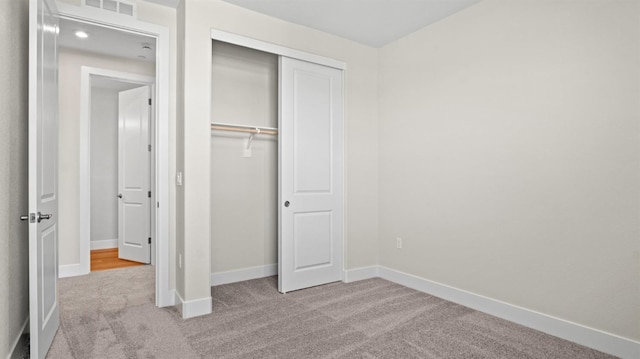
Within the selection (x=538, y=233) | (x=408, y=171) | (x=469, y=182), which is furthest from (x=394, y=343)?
(x=408, y=171)

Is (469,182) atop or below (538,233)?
atop

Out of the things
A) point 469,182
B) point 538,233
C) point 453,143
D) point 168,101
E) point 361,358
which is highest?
point 168,101

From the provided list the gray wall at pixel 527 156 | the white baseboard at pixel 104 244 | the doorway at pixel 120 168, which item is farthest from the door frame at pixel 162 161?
the white baseboard at pixel 104 244

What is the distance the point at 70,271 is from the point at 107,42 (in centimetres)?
266

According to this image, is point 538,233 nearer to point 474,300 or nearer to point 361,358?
point 474,300

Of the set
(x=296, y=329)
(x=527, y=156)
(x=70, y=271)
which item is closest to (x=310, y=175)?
→ (x=296, y=329)

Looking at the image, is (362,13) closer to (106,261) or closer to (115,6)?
(115,6)

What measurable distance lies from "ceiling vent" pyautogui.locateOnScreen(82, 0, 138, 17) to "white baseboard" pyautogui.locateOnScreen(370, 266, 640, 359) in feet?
11.6

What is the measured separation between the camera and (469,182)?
3.12 metres

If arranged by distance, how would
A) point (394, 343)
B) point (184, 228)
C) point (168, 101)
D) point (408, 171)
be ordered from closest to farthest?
point (394, 343), point (184, 228), point (168, 101), point (408, 171)

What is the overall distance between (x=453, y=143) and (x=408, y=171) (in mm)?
594

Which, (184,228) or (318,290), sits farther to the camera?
(318,290)

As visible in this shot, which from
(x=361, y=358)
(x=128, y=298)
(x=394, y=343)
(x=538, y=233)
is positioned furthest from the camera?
(x=128, y=298)

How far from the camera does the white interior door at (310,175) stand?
348 cm
